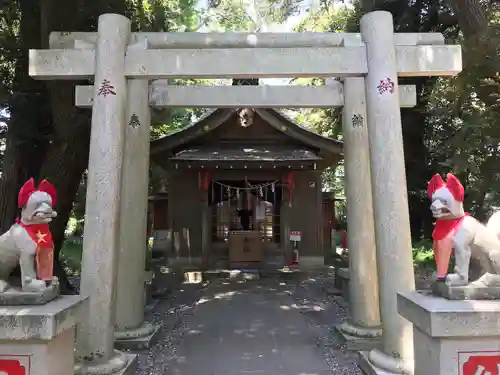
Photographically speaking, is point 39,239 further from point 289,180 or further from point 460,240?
point 289,180

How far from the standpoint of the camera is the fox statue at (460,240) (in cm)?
319

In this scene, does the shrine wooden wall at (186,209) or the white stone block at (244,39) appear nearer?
the white stone block at (244,39)

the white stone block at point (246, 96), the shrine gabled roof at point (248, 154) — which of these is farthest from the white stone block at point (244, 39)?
the shrine gabled roof at point (248, 154)

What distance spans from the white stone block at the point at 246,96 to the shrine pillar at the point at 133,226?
34 cm

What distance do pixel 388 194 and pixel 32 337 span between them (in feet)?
11.5

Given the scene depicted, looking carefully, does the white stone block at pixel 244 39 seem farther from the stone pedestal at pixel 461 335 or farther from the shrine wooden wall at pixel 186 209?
the shrine wooden wall at pixel 186 209

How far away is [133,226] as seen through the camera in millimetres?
5430

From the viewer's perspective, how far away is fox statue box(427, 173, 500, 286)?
3188 mm

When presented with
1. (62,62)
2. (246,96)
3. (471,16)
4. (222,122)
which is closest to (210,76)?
(246,96)

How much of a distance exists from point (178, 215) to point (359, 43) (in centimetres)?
926

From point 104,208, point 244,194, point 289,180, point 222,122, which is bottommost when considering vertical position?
point 104,208

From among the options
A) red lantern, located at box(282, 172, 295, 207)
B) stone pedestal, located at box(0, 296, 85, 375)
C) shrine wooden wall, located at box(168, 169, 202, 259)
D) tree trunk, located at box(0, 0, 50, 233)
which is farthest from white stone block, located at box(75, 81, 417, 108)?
shrine wooden wall, located at box(168, 169, 202, 259)

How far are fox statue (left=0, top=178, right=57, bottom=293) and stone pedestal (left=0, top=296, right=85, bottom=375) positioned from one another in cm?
25

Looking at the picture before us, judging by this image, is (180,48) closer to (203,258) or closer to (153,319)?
(153,319)
